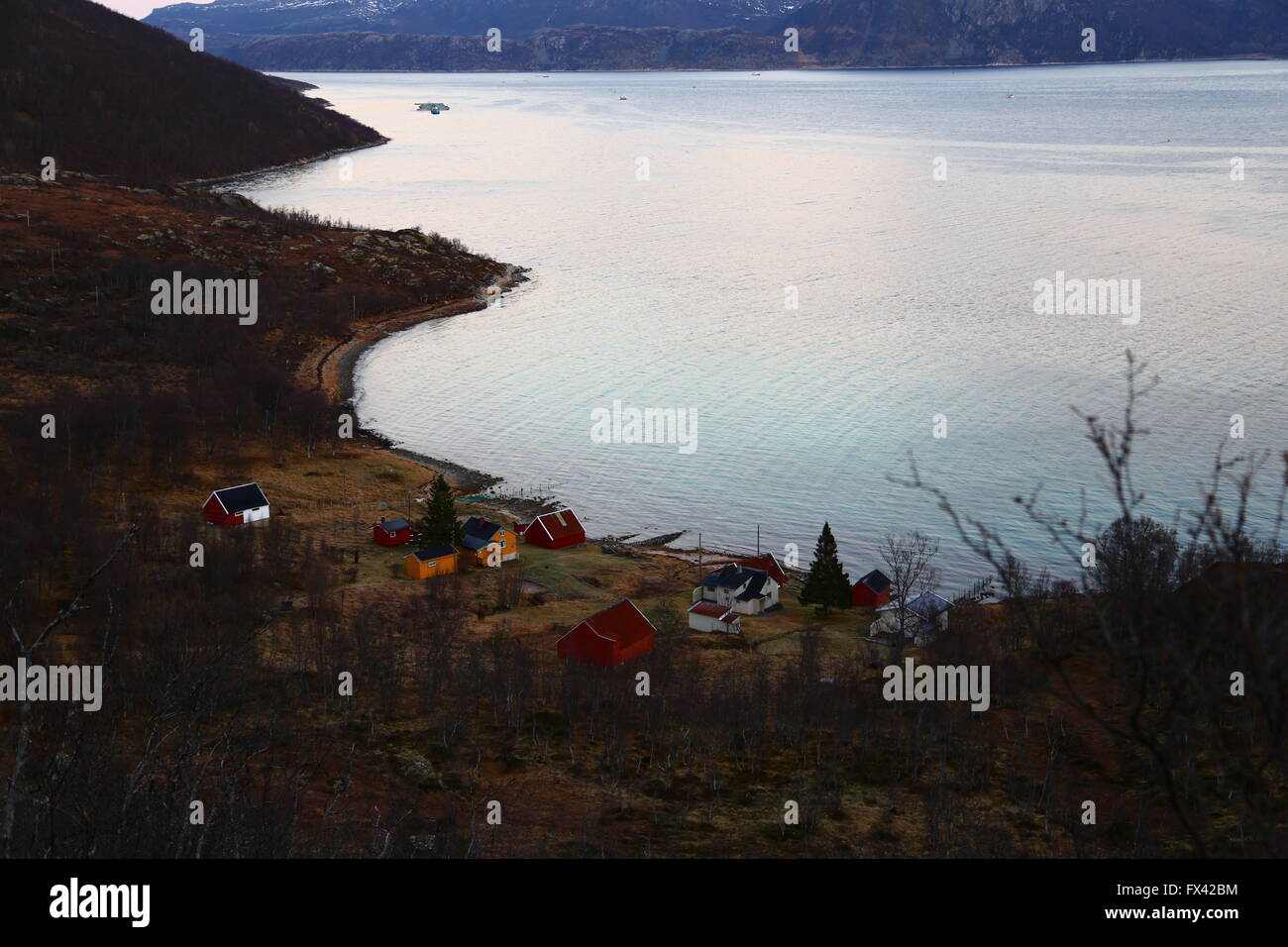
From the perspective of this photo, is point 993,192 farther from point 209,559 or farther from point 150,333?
point 209,559

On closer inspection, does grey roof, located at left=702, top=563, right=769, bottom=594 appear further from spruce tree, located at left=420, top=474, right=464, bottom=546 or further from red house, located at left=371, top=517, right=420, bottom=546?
red house, located at left=371, top=517, right=420, bottom=546

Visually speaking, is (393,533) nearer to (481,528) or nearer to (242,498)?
(481,528)

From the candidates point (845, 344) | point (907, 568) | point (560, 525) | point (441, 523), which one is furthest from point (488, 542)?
point (845, 344)

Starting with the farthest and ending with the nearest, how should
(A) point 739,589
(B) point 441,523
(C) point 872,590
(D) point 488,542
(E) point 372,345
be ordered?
(E) point 372,345 < (B) point 441,523 < (D) point 488,542 < (C) point 872,590 < (A) point 739,589

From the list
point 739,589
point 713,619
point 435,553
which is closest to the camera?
point 713,619

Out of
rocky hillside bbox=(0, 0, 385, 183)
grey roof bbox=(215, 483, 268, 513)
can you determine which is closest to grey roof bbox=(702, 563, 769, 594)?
grey roof bbox=(215, 483, 268, 513)
